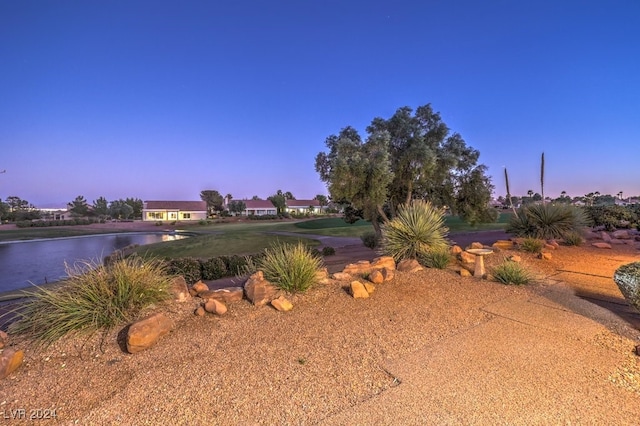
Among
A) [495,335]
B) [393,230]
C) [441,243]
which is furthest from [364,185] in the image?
[495,335]

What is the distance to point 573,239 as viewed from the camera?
1144cm

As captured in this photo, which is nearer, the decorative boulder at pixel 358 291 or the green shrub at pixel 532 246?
the decorative boulder at pixel 358 291

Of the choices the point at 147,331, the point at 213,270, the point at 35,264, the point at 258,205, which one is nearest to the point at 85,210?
the point at 258,205

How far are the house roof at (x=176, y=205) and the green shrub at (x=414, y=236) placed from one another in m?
70.9

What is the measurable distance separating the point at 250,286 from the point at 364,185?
7.27 metres

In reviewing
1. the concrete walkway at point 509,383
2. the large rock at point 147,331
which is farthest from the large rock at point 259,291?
the concrete walkway at point 509,383

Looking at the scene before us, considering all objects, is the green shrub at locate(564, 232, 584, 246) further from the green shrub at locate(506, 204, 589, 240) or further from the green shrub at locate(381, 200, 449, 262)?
the green shrub at locate(381, 200, 449, 262)

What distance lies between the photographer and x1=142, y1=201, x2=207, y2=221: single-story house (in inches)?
2795

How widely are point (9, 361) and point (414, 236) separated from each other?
795 cm

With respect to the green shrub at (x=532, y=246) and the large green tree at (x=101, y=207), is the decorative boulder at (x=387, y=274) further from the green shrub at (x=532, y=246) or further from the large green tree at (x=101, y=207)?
the large green tree at (x=101, y=207)

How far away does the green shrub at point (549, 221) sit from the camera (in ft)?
40.8

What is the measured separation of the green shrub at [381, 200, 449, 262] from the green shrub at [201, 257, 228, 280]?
22.2ft

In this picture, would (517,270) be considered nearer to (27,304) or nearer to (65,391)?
(65,391)

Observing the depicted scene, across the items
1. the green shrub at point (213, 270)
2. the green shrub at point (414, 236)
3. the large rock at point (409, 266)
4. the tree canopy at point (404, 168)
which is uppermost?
the tree canopy at point (404, 168)
